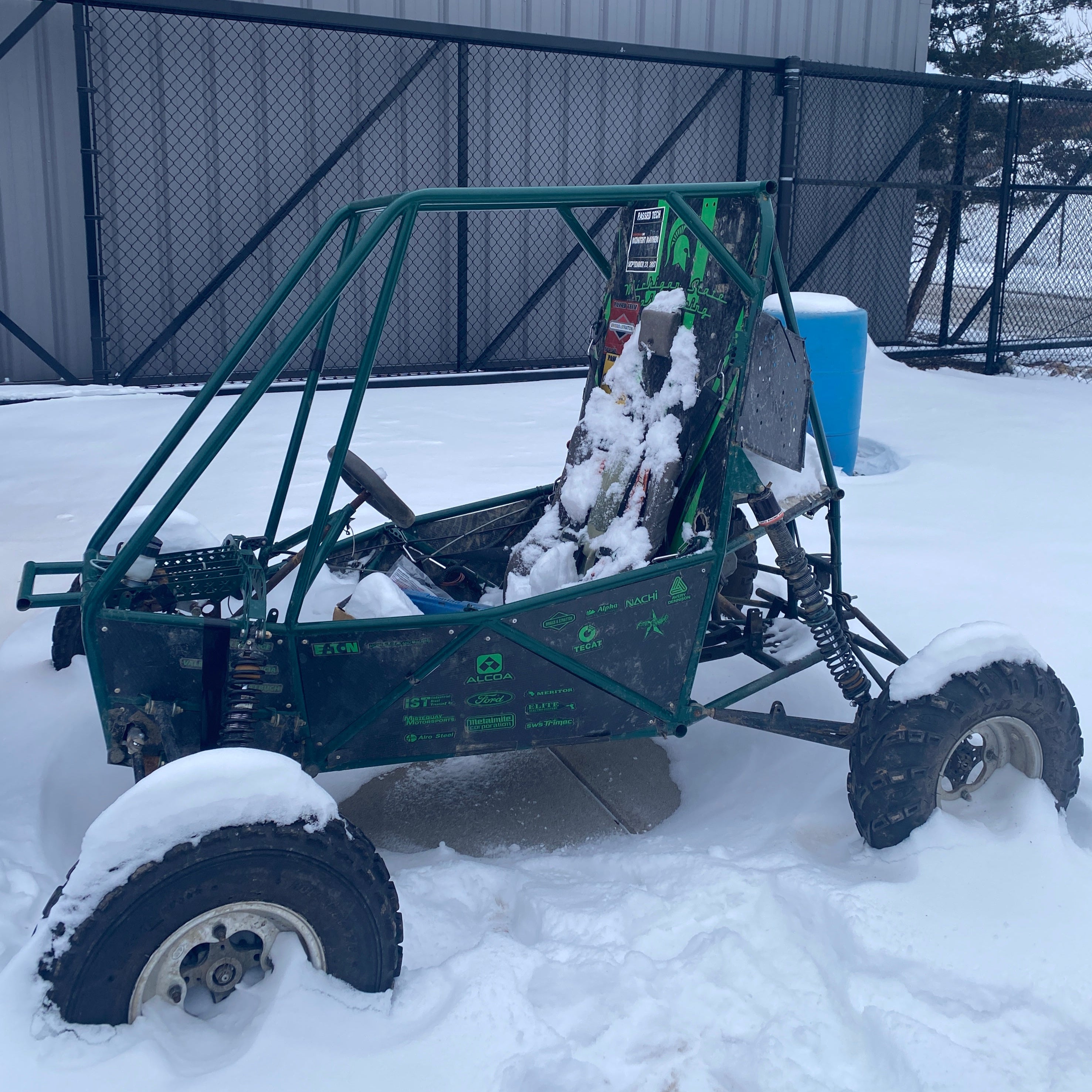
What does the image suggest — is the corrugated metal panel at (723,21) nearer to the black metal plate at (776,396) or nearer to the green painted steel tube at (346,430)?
the black metal plate at (776,396)

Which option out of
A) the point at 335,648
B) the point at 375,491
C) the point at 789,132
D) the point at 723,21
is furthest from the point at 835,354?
the point at 723,21

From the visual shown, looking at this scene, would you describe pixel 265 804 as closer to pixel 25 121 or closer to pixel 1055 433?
pixel 1055 433

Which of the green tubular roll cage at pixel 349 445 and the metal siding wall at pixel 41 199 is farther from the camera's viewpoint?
the metal siding wall at pixel 41 199

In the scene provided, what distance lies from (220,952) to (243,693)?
0.58 metres

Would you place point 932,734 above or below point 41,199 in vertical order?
below

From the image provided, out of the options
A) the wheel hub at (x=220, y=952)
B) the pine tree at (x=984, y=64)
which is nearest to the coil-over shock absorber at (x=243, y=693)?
the wheel hub at (x=220, y=952)

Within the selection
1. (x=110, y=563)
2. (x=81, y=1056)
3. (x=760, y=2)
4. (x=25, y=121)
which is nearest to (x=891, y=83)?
(x=760, y=2)

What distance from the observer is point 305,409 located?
114 inches

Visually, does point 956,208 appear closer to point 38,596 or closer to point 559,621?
point 559,621

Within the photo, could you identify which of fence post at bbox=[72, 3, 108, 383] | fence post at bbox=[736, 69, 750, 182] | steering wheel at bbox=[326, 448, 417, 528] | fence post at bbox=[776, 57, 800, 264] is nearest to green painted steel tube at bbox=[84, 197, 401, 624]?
steering wheel at bbox=[326, 448, 417, 528]

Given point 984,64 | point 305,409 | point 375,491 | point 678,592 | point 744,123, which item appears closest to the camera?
point 678,592

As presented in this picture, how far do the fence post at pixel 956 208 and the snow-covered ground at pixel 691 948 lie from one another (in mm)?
6773

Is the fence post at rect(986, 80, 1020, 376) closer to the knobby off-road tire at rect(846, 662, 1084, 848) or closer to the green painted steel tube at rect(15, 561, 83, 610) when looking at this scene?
the knobby off-road tire at rect(846, 662, 1084, 848)

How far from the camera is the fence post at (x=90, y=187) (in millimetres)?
7160
